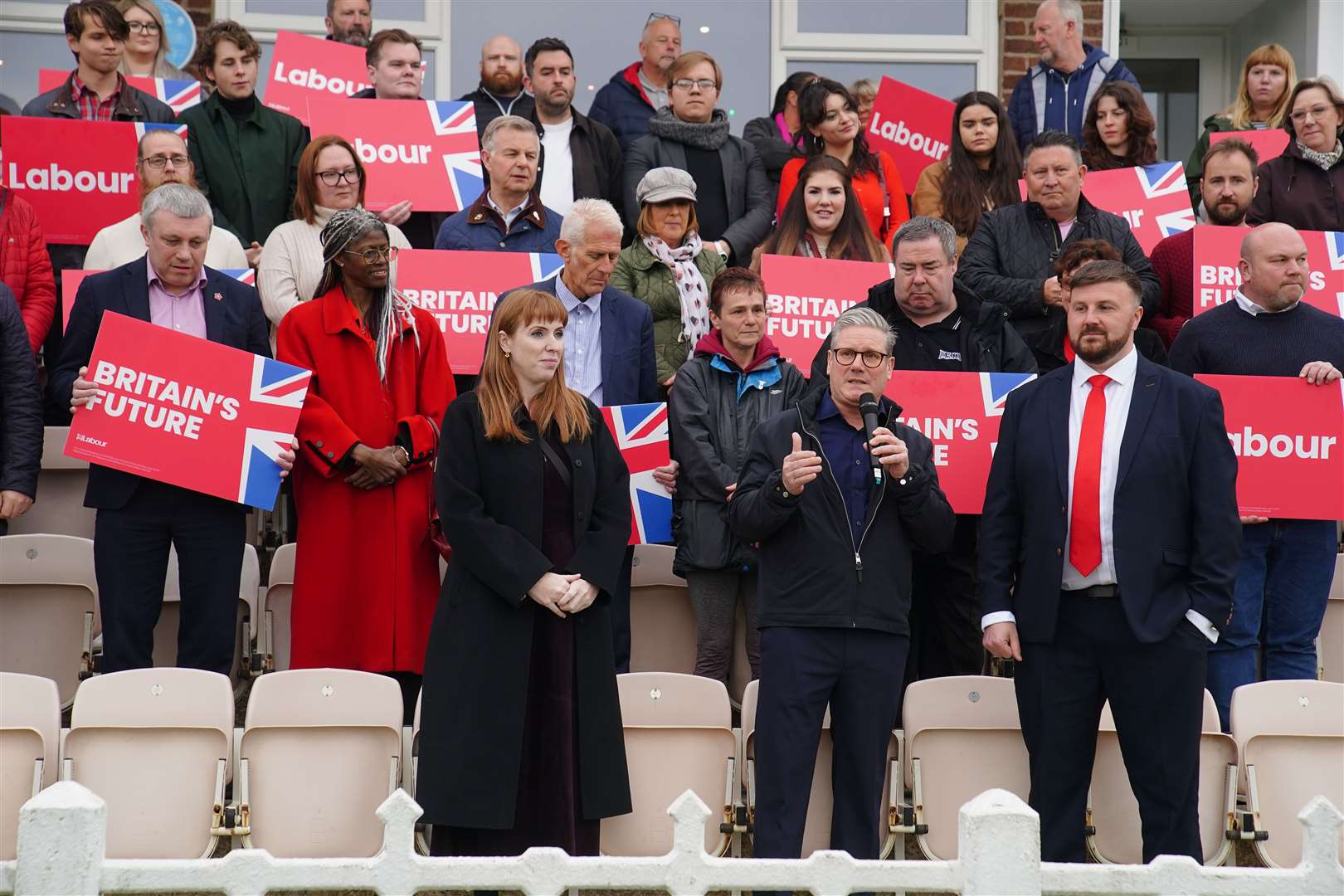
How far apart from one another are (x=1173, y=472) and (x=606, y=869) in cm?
241

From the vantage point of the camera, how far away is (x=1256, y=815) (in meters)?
4.85

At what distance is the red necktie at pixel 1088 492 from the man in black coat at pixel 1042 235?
5.35ft

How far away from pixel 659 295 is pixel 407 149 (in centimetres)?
186

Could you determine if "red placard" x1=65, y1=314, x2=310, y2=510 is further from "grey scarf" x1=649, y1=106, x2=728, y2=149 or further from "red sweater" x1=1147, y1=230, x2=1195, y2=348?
"red sweater" x1=1147, y1=230, x2=1195, y2=348

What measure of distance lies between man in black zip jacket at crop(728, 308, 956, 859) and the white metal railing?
5.31 ft

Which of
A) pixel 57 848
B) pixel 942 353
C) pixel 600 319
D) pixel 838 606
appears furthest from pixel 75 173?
pixel 57 848

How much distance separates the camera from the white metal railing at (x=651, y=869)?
111 inches

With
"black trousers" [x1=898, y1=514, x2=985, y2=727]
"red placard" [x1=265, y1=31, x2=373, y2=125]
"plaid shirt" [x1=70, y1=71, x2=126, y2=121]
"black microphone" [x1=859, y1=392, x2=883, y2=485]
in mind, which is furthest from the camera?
"red placard" [x1=265, y1=31, x2=373, y2=125]

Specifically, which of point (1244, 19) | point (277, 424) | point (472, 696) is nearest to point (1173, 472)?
point (472, 696)

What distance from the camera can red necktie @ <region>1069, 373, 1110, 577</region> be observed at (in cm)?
Answer: 459

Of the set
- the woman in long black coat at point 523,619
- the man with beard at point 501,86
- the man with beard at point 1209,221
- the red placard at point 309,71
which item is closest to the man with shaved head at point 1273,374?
the man with beard at point 1209,221

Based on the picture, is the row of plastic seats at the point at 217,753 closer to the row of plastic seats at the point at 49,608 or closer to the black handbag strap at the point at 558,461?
the black handbag strap at the point at 558,461

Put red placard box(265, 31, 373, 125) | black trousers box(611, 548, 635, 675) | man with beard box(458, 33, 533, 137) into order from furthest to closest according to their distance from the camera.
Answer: red placard box(265, 31, 373, 125)
man with beard box(458, 33, 533, 137)
black trousers box(611, 548, 635, 675)

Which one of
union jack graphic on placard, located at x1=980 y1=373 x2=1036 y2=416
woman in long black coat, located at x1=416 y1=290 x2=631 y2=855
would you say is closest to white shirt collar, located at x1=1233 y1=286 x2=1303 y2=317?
union jack graphic on placard, located at x1=980 y1=373 x2=1036 y2=416
